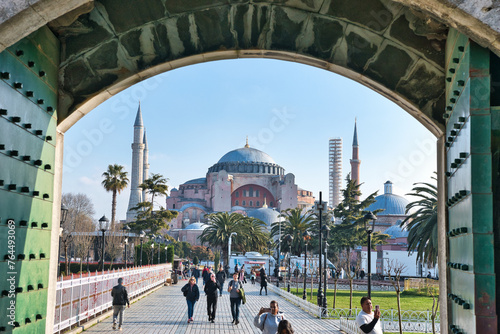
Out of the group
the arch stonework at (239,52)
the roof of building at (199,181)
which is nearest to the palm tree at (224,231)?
the arch stonework at (239,52)

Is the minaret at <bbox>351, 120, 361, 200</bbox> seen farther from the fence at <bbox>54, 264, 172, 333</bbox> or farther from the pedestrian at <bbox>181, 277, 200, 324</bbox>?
the pedestrian at <bbox>181, 277, 200, 324</bbox>

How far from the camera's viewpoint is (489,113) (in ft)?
16.1

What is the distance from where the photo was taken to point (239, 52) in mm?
7254

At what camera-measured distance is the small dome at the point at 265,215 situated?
304 ft

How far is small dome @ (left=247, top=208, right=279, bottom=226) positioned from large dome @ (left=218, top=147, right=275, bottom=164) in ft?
50.5

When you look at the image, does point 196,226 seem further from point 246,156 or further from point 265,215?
point 246,156

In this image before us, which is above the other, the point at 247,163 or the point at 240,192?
the point at 247,163

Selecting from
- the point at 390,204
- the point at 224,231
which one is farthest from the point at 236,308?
the point at 390,204

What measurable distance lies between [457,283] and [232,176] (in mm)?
98575

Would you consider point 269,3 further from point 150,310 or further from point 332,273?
point 332,273

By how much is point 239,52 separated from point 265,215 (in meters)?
86.6

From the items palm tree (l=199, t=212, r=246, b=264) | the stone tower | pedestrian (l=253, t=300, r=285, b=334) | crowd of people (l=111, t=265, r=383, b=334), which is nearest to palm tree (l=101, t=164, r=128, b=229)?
palm tree (l=199, t=212, r=246, b=264)

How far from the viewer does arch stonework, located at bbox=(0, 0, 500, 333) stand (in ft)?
20.1

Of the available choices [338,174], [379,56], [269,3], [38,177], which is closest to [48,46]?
[38,177]
